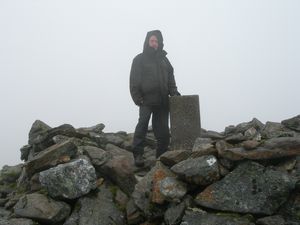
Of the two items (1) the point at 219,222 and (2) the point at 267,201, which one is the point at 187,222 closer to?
(1) the point at 219,222

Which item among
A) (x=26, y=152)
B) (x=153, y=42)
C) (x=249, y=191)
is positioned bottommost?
(x=26, y=152)

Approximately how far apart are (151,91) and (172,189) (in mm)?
4073

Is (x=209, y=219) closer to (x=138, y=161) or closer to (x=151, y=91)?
(x=138, y=161)

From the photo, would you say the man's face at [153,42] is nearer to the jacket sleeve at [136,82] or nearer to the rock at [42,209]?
the jacket sleeve at [136,82]

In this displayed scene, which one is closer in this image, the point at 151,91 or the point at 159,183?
the point at 159,183

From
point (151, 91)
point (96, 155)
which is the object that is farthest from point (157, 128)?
point (96, 155)

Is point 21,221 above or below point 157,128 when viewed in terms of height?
below

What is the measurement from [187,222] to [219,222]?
653 mm

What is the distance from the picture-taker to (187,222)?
7.62 meters

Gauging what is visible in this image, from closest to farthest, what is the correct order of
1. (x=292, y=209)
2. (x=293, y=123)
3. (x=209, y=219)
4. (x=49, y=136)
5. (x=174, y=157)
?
(x=292, y=209), (x=209, y=219), (x=174, y=157), (x=49, y=136), (x=293, y=123)

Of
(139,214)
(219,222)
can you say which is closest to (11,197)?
(139,214)

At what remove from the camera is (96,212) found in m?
9.37

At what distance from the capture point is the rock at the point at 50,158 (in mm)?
10602

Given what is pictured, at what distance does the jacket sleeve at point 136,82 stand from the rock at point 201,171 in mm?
3643
